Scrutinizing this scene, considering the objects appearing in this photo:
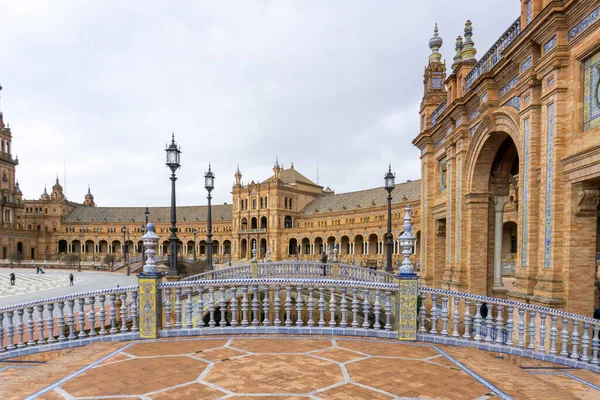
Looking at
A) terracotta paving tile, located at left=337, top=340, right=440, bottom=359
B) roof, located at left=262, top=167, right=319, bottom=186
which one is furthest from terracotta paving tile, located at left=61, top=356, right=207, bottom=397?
roof, located at left=262, top=167, right=319, bottom=186

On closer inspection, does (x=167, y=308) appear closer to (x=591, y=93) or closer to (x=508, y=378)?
(x=508, y=378)

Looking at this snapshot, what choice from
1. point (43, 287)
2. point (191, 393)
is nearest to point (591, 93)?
point (191, 393)

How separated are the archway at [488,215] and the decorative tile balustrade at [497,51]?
249 centimetres

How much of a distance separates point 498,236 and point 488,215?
0.90 meters

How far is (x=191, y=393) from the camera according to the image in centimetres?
394

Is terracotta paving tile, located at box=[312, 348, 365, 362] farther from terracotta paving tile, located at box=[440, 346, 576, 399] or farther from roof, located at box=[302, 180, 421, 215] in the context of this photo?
roof, located at box=[302, 180, 421, 215]

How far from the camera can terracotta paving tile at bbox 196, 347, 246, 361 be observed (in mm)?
5113

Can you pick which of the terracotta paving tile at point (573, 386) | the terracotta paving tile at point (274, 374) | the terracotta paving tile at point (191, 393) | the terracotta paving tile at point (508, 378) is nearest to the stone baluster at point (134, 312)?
the terracotta paving tile at point (274, 374)

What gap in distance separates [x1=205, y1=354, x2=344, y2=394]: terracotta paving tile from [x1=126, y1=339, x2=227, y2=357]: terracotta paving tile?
930 mm

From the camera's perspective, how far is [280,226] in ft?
200

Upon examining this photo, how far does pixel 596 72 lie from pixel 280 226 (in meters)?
55.0

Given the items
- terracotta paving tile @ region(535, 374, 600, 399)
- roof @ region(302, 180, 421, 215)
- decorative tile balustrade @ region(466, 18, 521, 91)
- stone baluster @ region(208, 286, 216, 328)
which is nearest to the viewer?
terracotta paving tile @ region(535, 374, 600, 399)

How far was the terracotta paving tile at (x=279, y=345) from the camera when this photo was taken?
5.49 meters

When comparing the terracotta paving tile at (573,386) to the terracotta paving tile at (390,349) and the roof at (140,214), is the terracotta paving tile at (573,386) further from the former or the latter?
the roof at (140,214)
